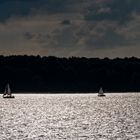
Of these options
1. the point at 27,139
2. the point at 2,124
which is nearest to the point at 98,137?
the point at 27,139

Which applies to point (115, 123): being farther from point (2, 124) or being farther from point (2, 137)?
point (2, 137)

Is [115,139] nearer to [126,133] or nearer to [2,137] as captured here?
[126,133]

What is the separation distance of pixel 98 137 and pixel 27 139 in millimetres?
13241

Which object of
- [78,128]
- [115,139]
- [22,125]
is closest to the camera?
[115,139]

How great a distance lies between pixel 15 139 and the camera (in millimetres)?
113125

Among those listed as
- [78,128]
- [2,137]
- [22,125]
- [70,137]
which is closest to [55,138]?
[70,137]

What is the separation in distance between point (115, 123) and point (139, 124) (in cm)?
748

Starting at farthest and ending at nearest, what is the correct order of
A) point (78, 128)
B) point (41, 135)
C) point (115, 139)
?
point (78, 128)
point (41, 135)
point (115, 139)

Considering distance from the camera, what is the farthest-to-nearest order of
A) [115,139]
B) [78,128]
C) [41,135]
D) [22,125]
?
[22,125]
[78,128]
[41,135]
[115,139]

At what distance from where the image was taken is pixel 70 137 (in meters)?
116

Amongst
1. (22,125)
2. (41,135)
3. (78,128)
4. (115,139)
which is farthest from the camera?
(22,125)

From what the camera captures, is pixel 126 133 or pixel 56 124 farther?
pixel 56 124

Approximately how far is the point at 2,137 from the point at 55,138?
1009 centimetres

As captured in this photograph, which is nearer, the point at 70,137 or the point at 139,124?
the point at 70,137
